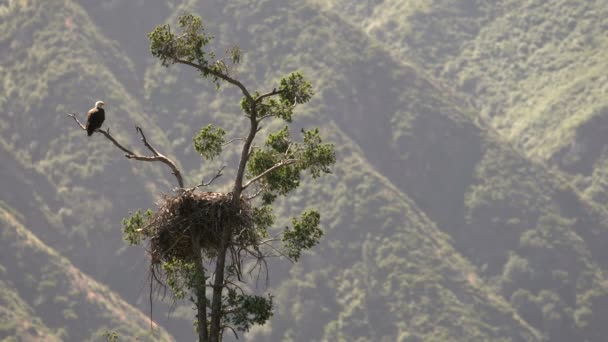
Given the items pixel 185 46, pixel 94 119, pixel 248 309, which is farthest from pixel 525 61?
pixel 248 309

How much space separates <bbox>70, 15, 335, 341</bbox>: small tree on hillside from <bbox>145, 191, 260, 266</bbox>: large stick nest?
0.02m

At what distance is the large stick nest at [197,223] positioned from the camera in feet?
67.4

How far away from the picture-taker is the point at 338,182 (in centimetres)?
13612

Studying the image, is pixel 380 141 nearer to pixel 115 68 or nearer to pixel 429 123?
pixel 429 123

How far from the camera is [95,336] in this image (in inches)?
4483

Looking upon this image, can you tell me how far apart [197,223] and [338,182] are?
116 meters

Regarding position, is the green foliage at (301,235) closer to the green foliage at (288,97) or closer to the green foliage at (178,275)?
the green foliage at (178,275)

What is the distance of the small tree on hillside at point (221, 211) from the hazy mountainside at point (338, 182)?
3488 inches

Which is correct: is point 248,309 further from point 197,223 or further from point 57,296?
point 57,296

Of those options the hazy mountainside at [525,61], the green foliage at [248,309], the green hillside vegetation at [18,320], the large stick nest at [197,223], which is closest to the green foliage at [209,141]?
the large stick nest at [197,223]

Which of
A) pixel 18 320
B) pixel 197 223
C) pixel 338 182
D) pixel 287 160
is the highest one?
pixel 338 182

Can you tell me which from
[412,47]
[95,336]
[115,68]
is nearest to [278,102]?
[95,336]

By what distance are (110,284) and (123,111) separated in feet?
88.8

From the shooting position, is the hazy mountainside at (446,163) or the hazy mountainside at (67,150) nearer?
the hazy mountainside at (67,150)
